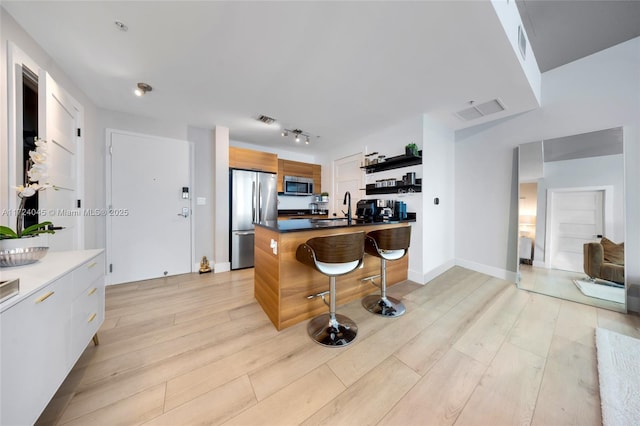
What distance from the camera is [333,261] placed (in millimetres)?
1539

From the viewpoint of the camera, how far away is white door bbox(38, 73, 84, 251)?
1702 mm

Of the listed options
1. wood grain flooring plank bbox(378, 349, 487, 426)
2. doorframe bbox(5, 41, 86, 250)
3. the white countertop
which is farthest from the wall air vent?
doorframe bbox(5, 41, 86, 250)

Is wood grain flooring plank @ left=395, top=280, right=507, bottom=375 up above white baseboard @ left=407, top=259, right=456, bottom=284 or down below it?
below

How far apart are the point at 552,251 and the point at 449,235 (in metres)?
1.19

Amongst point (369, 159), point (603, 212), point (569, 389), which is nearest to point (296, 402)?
point (569, 389)

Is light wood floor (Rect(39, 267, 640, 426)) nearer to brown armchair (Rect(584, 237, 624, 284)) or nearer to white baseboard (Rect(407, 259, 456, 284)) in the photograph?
brown armchair (Rect(584, 237, 624, 284))

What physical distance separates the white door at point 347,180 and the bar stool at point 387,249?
6.53 feet

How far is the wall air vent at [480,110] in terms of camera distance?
2.54 metres

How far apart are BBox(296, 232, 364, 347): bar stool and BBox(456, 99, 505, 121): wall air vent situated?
2511 millimetres

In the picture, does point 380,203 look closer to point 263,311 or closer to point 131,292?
point 263,311

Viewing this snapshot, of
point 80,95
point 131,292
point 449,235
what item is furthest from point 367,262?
point 80,95

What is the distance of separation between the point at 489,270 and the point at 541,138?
2.01m

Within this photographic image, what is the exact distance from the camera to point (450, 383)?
1.29 metres

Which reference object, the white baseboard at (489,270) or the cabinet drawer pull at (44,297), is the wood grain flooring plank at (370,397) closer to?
the cabinet drawer pull at (44,297)
